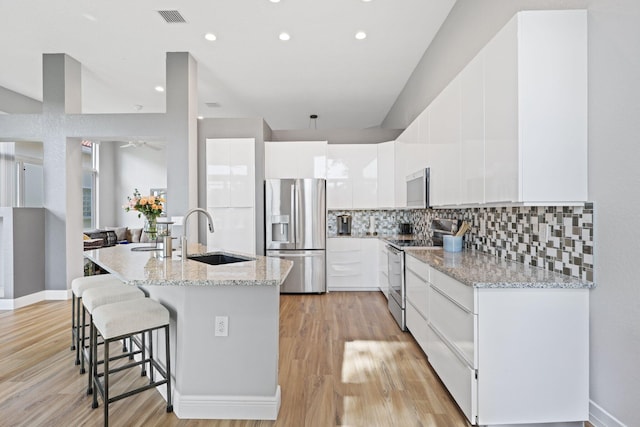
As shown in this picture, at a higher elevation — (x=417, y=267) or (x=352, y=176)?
(x=352, y=176)

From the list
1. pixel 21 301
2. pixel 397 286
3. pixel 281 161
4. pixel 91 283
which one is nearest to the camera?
pixel 91 283

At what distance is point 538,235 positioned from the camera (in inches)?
83.3

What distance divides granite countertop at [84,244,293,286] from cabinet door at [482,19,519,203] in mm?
1365

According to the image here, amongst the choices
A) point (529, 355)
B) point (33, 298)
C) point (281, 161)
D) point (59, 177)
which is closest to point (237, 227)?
point (281, 161)

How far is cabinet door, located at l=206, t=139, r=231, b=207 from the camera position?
4.84 meters

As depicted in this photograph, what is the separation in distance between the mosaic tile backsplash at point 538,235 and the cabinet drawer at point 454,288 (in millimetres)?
566

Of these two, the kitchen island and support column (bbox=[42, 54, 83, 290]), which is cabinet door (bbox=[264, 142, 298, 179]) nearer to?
support column (bbox=[42, 54, 83, 290])

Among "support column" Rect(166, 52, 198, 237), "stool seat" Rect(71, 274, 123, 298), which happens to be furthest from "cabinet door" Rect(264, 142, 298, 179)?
"stool seat" Rect(71, 274, 123, 298)

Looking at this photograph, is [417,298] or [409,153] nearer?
[417,298]

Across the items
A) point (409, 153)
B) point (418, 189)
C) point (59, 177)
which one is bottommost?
point (418, 189)

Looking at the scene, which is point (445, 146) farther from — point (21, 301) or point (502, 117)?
point (21, 301)

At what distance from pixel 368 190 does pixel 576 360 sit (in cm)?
382

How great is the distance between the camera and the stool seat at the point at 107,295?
7.45ft

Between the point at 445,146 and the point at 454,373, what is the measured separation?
Answer: 1.73 metres
